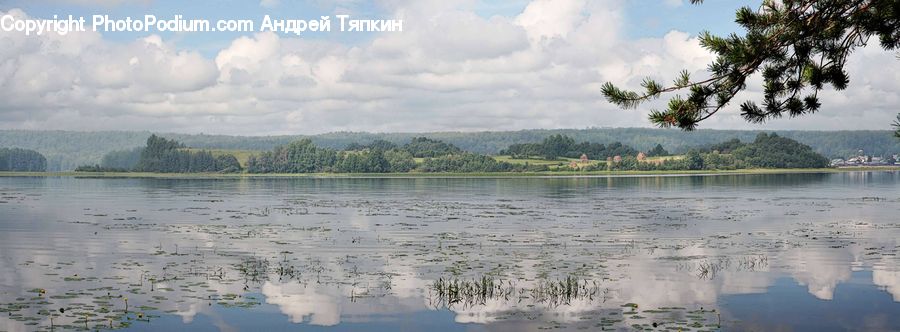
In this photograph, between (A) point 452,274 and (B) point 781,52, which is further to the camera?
(A) point 452,274

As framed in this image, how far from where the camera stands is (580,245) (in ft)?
120

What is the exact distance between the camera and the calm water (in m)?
20.3

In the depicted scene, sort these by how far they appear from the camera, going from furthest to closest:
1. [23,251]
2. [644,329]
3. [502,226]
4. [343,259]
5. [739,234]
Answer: [502,226] → [739,234] → [23,251] → [343,259] → [644,329]

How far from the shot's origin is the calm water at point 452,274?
66.5 ft

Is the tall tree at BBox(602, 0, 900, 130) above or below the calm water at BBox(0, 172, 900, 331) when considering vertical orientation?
above

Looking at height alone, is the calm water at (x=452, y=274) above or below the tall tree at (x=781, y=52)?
below

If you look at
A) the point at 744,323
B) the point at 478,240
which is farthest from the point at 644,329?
the point at 478,240

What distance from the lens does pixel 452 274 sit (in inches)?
1069

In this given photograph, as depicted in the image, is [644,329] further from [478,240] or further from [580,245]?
[478,240]

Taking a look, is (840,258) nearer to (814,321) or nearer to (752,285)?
(752,285)

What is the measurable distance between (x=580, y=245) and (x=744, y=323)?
54.5ft

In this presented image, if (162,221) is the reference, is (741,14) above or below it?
above

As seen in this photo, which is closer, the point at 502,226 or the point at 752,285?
the point at 752,285

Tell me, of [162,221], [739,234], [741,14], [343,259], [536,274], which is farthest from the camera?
[162,221]
